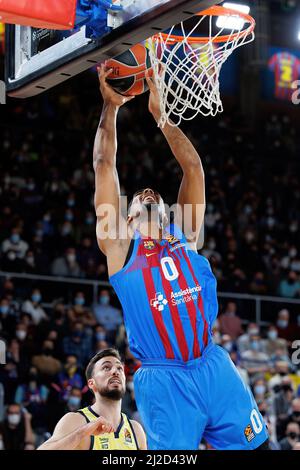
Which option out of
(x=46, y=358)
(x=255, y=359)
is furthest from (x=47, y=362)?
(x=255, y=359)

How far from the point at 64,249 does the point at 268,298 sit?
3334 millimetres

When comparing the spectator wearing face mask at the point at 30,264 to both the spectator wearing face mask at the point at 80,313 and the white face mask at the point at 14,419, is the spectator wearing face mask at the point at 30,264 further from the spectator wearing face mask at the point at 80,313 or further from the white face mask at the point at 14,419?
the white face mask at the point at 14,419

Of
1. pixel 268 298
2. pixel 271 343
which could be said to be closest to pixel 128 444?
pixel 271 343

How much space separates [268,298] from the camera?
14.1m

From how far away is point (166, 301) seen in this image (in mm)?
4742

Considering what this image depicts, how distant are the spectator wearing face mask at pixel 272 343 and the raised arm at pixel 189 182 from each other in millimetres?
7937

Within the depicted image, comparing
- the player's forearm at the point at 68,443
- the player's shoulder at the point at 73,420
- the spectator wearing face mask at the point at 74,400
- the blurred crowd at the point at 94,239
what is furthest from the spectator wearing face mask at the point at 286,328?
the player's forearm at the point at 68,443

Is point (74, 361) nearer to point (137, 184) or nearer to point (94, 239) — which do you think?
point (94, 239)

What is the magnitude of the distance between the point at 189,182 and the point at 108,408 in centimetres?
157

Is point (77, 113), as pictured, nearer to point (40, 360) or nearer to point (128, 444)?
point (40, 360)

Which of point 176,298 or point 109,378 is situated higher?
point 176,298

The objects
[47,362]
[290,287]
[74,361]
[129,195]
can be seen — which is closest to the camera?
[74,361]

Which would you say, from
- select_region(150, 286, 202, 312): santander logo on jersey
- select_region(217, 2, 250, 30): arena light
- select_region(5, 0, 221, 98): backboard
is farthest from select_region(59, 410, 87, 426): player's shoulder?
select_region(217, 2, 250, 30): arena light

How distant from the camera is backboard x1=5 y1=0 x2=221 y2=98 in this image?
4.17 metres
